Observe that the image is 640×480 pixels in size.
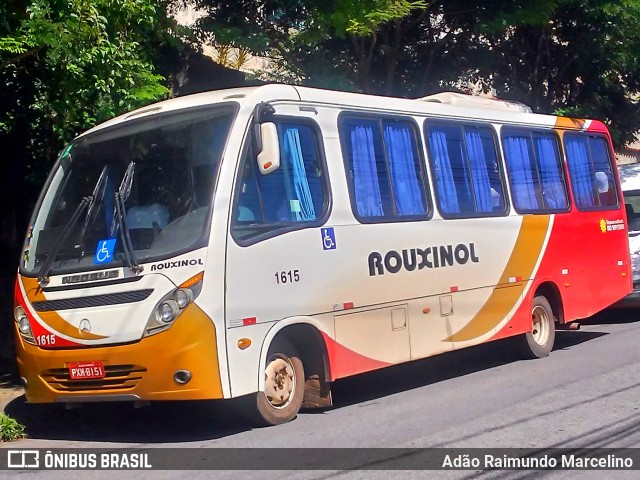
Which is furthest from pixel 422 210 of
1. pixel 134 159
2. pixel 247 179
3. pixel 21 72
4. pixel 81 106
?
pixel 21 72

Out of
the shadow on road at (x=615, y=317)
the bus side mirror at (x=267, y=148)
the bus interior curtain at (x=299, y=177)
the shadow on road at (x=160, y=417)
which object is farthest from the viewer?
the shadow on road at (x=615, y=317)

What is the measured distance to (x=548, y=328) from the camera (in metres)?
12.9

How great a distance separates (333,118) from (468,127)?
8.69 feet

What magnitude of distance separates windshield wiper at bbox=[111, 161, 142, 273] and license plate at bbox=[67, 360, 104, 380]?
866mm

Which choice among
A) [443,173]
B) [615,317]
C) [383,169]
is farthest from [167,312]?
[615,317]

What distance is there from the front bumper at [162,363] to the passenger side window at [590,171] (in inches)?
286

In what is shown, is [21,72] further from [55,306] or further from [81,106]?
[55,306]

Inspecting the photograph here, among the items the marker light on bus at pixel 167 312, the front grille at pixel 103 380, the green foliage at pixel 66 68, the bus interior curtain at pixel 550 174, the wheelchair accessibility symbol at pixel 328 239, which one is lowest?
the front grille at pixel 103 380

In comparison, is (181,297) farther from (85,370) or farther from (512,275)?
(512,275)

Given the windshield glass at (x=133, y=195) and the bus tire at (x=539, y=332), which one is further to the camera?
the bus tire at (x=539, y=332)

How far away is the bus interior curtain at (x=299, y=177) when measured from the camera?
9.02 metres

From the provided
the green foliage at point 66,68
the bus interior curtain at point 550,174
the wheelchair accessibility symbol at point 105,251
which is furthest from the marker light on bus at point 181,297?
the bus interior curtain at point 550,174

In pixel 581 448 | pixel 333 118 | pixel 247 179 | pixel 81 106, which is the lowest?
pixel 581 448

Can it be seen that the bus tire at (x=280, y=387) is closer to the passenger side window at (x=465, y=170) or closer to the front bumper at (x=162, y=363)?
the front bumper at (x=162, y=363)
